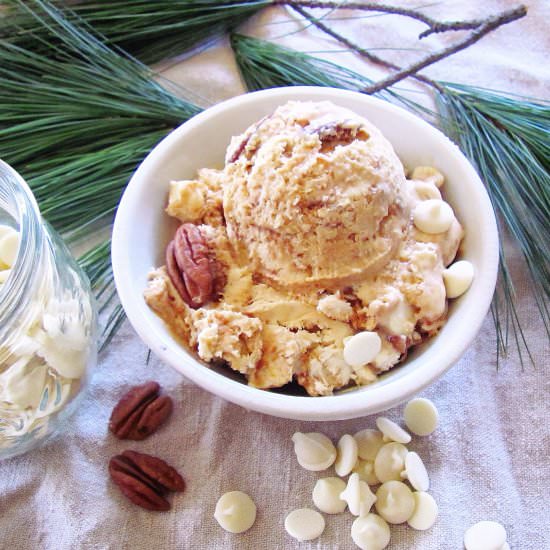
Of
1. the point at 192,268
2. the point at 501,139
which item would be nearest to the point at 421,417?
the point at 192,268

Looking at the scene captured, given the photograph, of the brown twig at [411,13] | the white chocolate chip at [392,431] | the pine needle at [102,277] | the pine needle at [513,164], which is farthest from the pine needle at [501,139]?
the pine needle at [102,277]

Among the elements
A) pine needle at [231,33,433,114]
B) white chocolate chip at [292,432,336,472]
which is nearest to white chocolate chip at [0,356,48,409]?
white chocolate chip at [292,432,336,472]

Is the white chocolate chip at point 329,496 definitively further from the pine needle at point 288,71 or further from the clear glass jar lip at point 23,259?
the pine needle at point 288,71

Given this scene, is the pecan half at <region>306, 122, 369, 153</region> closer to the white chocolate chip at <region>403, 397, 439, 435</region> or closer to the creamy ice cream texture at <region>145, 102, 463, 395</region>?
the creamy ice cream texture at <region>145, 102, 463, 395</region>

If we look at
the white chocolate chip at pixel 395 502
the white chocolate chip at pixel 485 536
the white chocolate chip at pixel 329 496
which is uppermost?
the white chocolate chip at pixel 329 496

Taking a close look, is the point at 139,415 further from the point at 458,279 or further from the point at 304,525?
the point at 458,279
